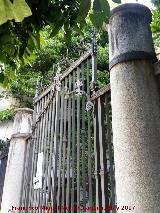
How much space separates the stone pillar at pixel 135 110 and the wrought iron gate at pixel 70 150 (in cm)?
65

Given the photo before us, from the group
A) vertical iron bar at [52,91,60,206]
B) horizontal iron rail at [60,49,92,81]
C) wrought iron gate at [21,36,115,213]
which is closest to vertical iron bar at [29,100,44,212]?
wrought iron gate at [21,36,115,213]

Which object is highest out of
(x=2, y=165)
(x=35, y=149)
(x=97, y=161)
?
(x=2, y=165)

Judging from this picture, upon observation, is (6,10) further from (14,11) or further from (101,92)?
(101,92)

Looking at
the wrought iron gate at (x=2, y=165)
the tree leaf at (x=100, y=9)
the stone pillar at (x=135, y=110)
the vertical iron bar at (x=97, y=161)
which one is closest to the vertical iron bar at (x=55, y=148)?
the vertical iron bar at (x=97, y=161)

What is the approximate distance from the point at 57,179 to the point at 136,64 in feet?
7.15

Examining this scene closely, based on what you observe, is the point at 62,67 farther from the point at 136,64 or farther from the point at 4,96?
the point at 4,96

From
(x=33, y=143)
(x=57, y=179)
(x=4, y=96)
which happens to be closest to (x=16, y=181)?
(x=33, y=143)

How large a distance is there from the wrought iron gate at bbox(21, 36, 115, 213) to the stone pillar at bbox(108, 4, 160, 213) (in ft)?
2.13

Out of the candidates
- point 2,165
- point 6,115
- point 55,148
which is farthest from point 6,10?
point 6,115

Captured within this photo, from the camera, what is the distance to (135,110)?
3.08 metres

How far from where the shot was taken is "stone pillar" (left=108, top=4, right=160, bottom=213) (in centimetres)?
284

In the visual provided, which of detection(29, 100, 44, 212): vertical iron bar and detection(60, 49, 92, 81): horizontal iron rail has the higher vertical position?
detection(60, 49, 92, 81): horizontal iron rail

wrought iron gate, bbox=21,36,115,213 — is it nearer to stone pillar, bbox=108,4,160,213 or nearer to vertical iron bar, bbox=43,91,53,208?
vertical iron bar, bbox=43,91,53,208

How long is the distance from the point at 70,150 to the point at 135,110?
6.53ft
